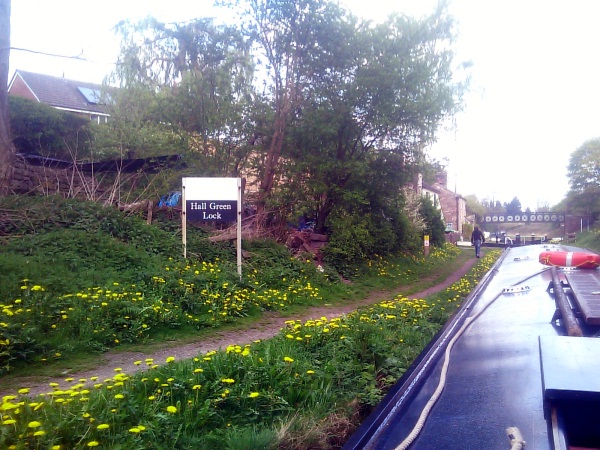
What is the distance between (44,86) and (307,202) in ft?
81.8

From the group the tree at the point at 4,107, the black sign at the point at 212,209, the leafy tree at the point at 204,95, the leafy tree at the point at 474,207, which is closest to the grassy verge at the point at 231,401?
the black sign at the point at 212,209

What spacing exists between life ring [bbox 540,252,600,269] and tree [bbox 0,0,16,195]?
410 inches

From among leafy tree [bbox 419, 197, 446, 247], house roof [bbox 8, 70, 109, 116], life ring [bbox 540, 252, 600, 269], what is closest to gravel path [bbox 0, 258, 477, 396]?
life ring [bbox 540, 252, 600, 269]

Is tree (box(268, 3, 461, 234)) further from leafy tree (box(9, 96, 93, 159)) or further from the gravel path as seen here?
leafy tree (box(9, 96, 93, 159))

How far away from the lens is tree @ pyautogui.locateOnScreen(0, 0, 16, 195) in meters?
11.7

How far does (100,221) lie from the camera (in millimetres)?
11203

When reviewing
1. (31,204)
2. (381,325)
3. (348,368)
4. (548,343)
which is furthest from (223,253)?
(548,343)

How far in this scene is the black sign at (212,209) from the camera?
36.7 feet

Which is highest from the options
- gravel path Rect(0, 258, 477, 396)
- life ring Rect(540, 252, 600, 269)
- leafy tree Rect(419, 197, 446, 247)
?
leafy tree Rect(419, 197, 446, 247)

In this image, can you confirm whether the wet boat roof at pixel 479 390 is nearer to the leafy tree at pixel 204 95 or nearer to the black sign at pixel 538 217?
the leafy tree at pixel 204 95

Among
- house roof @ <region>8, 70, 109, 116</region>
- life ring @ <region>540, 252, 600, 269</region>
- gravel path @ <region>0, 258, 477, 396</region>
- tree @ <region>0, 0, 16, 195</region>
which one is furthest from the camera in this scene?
house roof @ <region>8, 70, 109, 116</region>

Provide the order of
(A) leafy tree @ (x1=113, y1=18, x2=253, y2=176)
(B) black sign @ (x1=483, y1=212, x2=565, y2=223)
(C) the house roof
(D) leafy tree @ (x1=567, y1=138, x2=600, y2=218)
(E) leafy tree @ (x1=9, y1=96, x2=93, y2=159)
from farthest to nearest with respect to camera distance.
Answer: (B) black sign @ (x1=483, y1=212, x2=565, y2=223)
(D) leafy tree @ (x1=567, y1=138, x2=600, y2=218)
(C) the house roof
(E) leafy tree @ (x1=9, y1=96, x2=93, y2=159)
(A) leafy tree @ (x1=113, y1=18, x2=253, y2=176)

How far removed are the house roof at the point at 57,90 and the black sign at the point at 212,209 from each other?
2271 centimetres

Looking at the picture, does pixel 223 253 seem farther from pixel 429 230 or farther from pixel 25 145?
pixel 429 230
